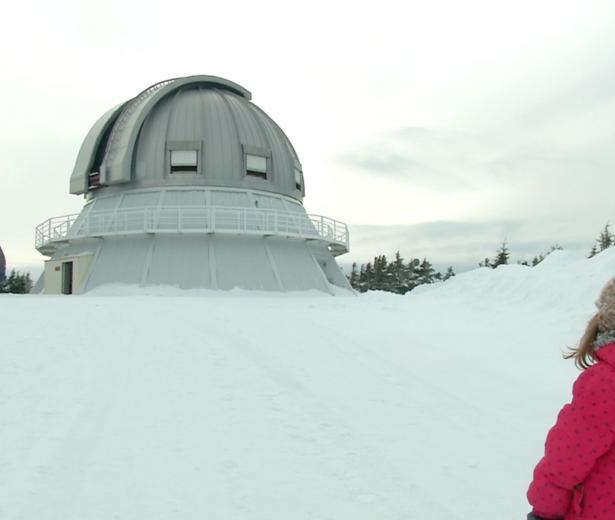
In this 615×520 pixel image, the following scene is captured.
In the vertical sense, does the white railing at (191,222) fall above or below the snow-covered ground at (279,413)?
above

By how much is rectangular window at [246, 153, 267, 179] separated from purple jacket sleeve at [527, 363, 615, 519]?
24.2 metres

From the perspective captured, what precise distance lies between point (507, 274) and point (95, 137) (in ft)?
73.2

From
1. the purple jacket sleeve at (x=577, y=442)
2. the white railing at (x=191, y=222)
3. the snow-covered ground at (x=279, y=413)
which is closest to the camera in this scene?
the purple jacket sleeve at (x=577, y=442)

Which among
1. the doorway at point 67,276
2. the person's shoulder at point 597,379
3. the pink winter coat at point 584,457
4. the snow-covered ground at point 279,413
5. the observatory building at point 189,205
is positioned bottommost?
the snow-covered ground at point 279,413

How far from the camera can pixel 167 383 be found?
23.0ft

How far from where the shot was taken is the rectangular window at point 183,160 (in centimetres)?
2470

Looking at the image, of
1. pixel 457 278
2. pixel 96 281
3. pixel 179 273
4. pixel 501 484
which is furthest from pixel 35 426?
pixel 96 281

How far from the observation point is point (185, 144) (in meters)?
24.7

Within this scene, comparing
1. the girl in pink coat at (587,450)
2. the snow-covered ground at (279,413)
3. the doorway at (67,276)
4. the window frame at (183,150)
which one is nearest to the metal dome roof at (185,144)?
the window frame at (183,150)

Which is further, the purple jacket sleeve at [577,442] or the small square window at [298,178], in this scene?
the small square window at [298,178]

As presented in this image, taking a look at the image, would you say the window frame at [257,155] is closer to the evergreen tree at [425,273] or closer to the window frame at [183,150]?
the window frame at [183,150]

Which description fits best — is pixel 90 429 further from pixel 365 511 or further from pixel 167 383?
pixel 365 511

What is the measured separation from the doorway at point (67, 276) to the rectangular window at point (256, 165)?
9.92m

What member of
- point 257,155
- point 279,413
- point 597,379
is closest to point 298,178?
point 257,155
